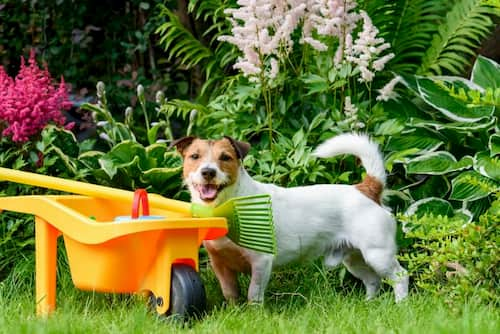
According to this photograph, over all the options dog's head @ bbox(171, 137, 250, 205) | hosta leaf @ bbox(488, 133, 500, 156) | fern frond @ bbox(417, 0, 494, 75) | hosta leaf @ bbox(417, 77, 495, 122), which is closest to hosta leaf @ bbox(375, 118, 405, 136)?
hosta leaf @ bbox(417, 77, 495, 122)

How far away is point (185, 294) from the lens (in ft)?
11.0

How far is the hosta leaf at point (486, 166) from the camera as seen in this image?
414 cm

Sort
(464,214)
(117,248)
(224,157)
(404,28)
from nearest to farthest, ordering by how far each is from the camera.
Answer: (117,248) → (224,157) → (464,214) → (404,28)

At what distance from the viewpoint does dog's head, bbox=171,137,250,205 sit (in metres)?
3.78

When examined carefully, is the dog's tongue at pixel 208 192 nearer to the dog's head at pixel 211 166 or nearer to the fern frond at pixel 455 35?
the dog's head at pixel 211 166

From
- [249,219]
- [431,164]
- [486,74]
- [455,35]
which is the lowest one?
[249,219]

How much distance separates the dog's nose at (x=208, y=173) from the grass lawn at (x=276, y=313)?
1.87ft

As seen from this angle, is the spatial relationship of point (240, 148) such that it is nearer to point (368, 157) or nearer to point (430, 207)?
point (368, 157)

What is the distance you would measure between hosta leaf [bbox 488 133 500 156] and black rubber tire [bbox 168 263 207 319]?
1.69m

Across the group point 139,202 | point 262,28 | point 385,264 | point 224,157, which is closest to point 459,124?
point 385,264

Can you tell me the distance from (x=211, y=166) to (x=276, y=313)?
69cm

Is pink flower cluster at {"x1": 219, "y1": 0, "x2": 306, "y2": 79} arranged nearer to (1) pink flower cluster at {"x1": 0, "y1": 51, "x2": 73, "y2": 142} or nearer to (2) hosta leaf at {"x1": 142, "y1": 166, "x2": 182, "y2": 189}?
(2) hosta leaf at {"x1": 142, "y1": 166, "x2": 182, "y2": 189}

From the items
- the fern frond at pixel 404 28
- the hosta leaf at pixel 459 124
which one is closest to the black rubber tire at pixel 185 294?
the hosta leaf at pixel 459 124

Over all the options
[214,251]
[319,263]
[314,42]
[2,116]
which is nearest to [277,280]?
[319,263]
